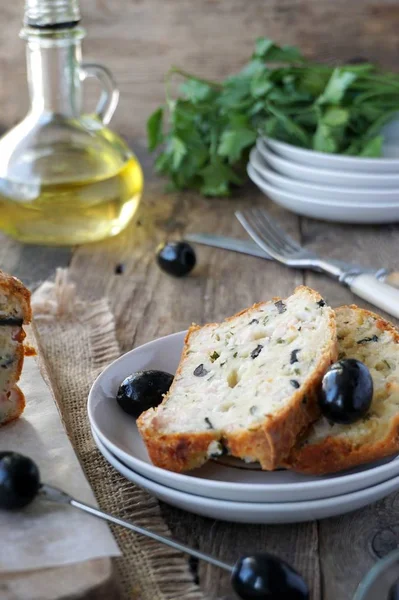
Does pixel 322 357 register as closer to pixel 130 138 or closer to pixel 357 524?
pixel 357 524

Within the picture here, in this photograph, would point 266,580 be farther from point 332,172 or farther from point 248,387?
point 332,172

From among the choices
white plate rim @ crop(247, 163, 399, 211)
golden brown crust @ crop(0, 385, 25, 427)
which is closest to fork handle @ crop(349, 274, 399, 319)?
white plate rim @ crop(247, 163, 399, 211)

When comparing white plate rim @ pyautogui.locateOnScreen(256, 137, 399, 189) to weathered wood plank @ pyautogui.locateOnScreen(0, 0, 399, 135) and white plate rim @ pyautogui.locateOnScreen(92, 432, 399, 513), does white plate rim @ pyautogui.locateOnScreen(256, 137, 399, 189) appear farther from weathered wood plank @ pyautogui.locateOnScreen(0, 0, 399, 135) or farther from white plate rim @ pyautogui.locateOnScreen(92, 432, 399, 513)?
→ white plate rim @ pyautogui.locateOnScreen(92, 432, 399, 513)

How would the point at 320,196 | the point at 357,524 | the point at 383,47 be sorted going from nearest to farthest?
the point at 357,524
the point at 320,196
the point at 383,47

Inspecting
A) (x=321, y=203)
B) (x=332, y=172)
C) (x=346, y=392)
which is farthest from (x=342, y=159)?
(x=346, y=392)

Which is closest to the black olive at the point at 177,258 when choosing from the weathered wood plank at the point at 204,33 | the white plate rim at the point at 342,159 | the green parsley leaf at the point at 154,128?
the white plate rim at the point at 342,159

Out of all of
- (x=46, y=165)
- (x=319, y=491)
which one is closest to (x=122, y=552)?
(x=319, y=491)
